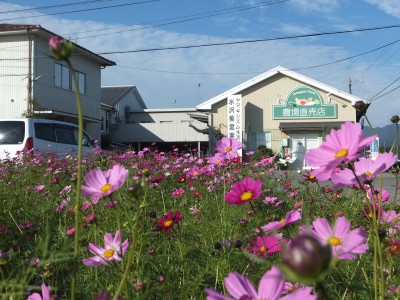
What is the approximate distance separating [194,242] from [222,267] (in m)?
0.53

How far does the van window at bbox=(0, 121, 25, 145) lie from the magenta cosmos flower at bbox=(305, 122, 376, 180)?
7.15 m

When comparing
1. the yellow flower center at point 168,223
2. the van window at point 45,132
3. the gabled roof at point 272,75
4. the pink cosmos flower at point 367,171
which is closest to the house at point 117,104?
the gabled roof at point 272,75

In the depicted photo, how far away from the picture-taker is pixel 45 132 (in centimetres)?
775

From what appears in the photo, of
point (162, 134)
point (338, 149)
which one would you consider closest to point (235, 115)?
point (162, 134)

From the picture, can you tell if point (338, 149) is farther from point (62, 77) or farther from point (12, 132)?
point (62, 77)

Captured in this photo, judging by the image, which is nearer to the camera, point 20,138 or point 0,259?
point 0,259

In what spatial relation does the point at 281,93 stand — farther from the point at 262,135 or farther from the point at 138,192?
the point at 138,192

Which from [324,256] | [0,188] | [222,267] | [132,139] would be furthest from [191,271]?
[132,139]

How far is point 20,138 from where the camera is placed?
731 cm

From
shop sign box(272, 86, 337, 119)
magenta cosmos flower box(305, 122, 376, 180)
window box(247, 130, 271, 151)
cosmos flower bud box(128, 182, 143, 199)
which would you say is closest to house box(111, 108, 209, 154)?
window box(247, 130, 271, 151)

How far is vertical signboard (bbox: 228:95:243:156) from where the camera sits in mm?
20938

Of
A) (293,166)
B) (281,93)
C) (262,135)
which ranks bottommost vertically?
(293,166)

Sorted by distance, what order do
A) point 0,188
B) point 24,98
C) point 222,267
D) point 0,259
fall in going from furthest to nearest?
point 24,98 < point 0,188 < point 222,267 < point 0,259

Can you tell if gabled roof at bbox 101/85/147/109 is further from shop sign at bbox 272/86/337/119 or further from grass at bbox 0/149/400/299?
grass at bbox 0/149/400/299
